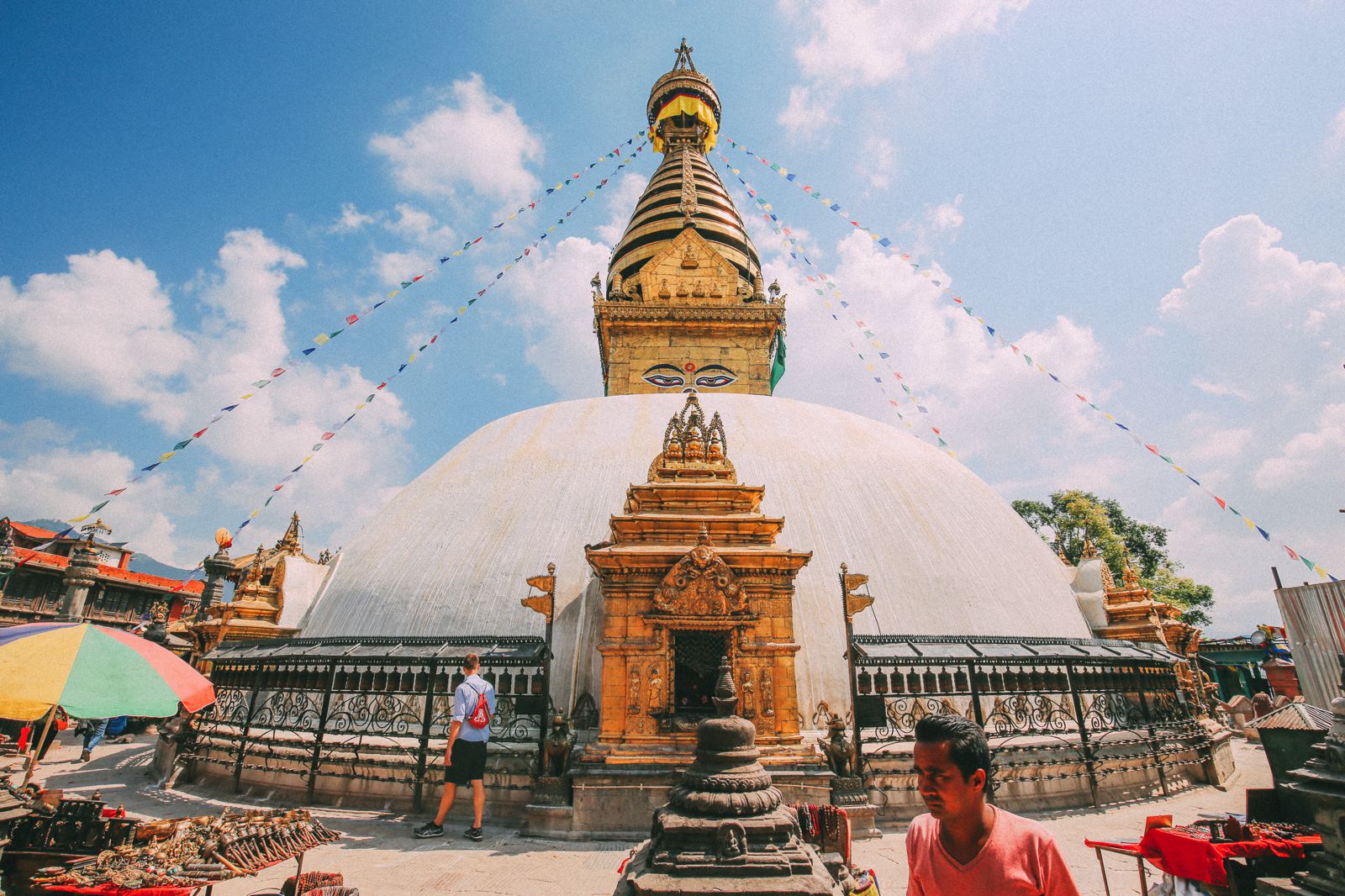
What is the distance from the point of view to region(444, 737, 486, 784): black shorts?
6840 millimetres

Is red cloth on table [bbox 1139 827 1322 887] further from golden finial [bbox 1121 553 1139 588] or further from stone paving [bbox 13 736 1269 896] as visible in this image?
golden finial [bbox 1121 553 1139 588]

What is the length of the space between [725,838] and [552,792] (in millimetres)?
4101

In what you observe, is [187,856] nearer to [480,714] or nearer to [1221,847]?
[480,714]

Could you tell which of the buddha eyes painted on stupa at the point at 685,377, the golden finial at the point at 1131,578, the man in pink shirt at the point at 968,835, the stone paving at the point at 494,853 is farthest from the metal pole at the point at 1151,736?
the buddha eyes painted on stupa at the point at 685,377

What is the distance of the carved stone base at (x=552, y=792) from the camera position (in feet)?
22.9

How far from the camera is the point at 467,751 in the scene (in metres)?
6.92

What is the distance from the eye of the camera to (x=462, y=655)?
848 centimetres

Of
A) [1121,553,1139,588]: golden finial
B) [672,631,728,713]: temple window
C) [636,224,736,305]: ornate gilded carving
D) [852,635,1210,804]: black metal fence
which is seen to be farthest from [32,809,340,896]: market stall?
[636,224,736,305]: ornate gilded carving

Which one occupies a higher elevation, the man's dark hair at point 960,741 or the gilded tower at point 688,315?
the gilded tower at point 688,315

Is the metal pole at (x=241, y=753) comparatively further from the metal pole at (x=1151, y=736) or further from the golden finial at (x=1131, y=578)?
the golden finial at (x=1131, y=578)

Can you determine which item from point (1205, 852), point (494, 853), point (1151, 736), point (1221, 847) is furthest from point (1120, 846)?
point (1151, 736)

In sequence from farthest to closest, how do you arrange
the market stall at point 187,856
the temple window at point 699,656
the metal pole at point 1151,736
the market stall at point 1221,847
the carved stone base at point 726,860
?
the metal pole at point 1151,736
the temple window at point 699,656
the market stall at point 1221,847
the market stall at point 187,856
the carved stone base at point 726,860

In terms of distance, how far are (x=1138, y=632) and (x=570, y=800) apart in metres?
11.6

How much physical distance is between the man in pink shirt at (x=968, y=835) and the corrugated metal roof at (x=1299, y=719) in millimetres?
5174
